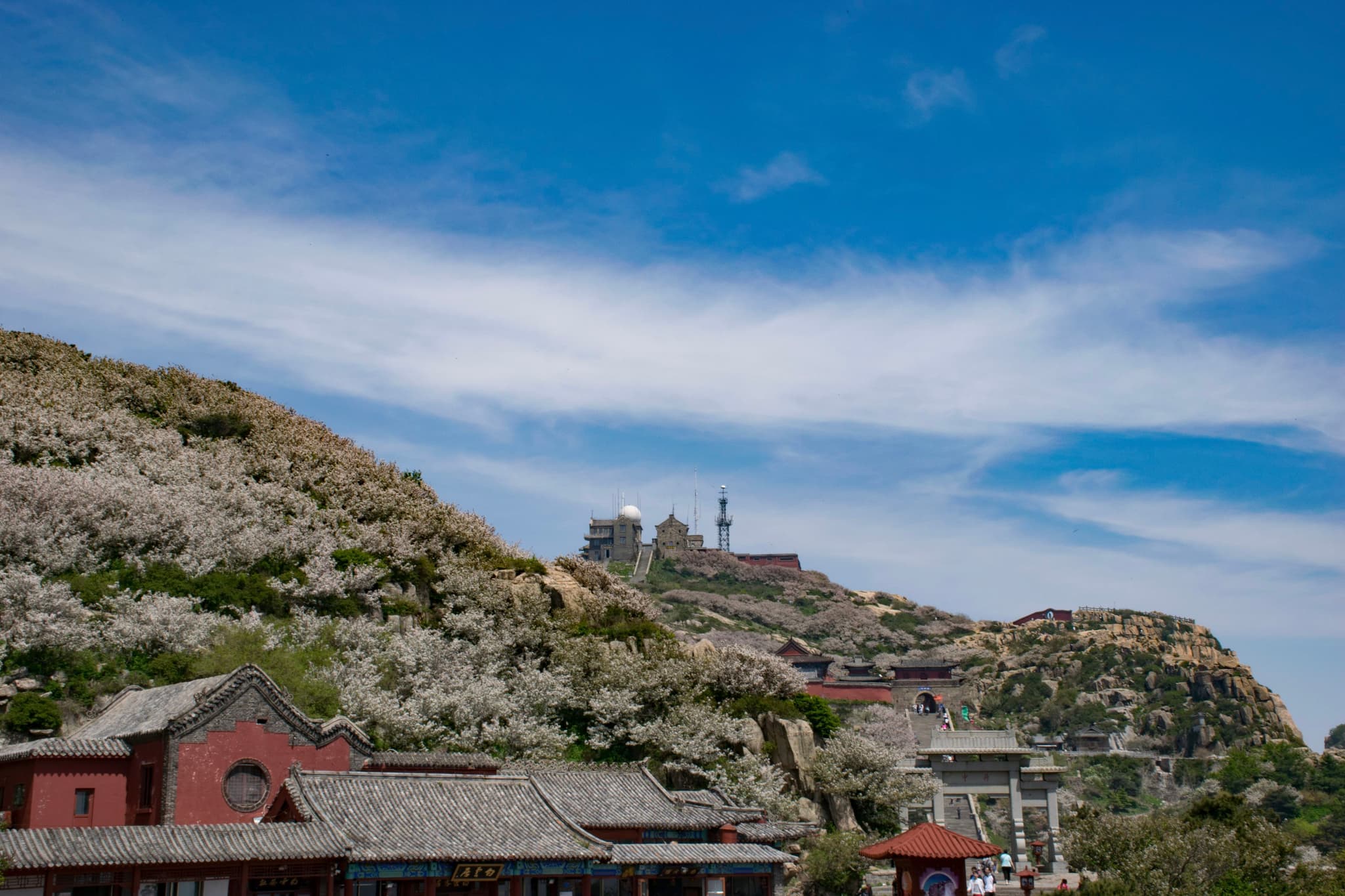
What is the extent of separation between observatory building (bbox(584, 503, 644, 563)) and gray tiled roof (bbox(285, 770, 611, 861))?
156 metres

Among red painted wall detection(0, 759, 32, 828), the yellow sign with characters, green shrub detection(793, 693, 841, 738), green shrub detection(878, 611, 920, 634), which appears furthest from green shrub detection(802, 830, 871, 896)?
green shrub detection(878, 611, 920, 634)

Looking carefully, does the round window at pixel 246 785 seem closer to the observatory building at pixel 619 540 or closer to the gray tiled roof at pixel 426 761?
the gray tiled roof at pixel 426 761

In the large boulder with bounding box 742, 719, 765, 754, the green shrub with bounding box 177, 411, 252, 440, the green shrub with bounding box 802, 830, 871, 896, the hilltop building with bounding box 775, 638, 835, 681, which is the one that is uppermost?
the green shrub with bounding box 177, 411, 252, 440

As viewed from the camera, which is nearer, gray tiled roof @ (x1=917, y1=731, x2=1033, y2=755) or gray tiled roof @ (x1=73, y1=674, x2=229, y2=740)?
gray tiled roof @ (x1=73, y1=674, x2=229, y2=740)

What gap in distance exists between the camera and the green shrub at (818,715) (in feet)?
194

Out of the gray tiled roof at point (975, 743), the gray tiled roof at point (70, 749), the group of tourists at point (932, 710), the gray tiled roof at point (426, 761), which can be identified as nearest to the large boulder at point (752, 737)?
the gray tiled roof at point (975, 743)

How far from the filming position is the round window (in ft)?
123

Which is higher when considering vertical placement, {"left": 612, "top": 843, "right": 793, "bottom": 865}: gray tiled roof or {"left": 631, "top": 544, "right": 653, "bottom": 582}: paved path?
{"left": 631, "top": 544, "right": 653, "bottom": 582}: paved path

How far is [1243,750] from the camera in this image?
114000mm

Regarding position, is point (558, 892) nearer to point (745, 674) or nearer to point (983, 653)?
point (745, 674)

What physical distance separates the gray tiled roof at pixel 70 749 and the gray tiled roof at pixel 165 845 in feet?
19.6

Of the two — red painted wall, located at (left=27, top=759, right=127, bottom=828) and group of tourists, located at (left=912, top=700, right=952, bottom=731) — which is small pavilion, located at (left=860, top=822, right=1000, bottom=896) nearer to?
red painted wall, located at (left=27, top=759, right=127, bottom=828)

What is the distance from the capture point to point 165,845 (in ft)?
98.7

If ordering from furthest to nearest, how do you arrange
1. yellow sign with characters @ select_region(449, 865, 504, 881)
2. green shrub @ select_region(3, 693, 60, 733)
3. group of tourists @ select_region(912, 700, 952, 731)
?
group of tourists @ select_region(912, 700, 952, 731), green shrub @ select_region(3, 693, 60, 733), yellow sign with characters @ select_region(449, 865, 504, 881)
